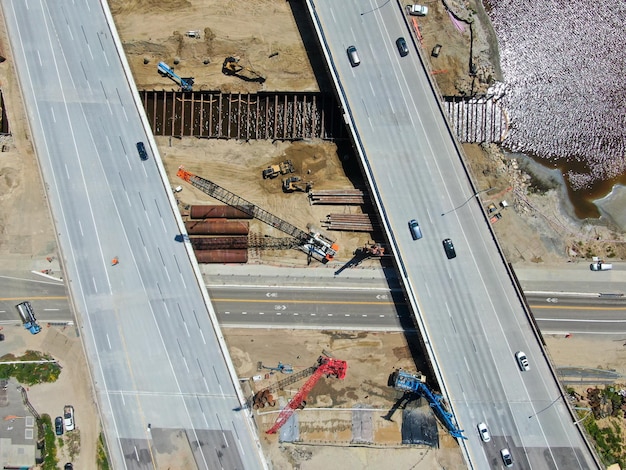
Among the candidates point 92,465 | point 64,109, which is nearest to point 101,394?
point 92,465

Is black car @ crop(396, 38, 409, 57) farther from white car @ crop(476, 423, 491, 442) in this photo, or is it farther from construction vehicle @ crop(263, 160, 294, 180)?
white car @ crop(476, 423, 491, 442)

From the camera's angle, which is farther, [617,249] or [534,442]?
[617,249]

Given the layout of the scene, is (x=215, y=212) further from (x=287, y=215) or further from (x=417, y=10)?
(x=417, y=10)

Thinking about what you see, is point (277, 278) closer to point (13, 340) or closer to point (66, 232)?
point (66, 232)

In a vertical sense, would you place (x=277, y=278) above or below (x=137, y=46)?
below

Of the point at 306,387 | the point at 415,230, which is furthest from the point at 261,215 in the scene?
the point at 306,387

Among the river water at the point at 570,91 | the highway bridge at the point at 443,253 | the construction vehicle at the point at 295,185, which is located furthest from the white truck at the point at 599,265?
the construction vehicle at the point at 295,185

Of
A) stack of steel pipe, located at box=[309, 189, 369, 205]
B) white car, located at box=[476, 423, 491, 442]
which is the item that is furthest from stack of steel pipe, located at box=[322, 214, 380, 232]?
white car, located at box=[476, 423, 491, 442]
